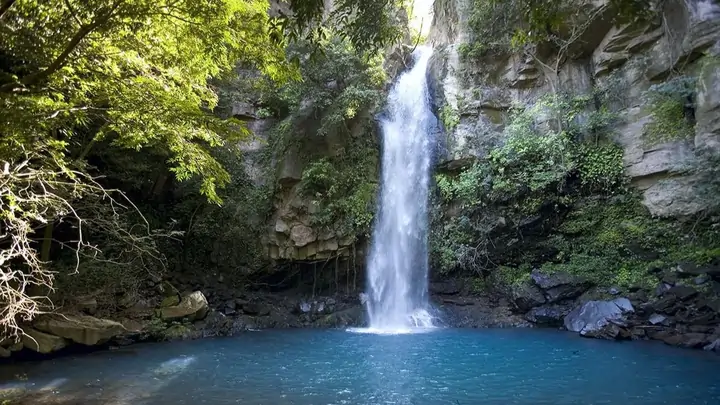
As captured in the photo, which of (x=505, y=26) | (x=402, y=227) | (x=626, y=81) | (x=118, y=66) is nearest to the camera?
(x=118, y=66)

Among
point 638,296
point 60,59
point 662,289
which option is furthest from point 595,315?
point 60,59

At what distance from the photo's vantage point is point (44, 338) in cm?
895

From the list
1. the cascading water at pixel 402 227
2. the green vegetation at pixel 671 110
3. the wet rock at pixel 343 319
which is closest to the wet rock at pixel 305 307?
the wet rock at pixel 343 319

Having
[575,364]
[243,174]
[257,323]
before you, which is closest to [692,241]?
[575,364]

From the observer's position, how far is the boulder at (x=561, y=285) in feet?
41.5

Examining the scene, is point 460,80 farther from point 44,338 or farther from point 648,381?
point 44,338

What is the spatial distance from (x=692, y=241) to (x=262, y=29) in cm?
1197

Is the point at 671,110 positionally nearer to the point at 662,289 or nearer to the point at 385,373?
the point at 662,289

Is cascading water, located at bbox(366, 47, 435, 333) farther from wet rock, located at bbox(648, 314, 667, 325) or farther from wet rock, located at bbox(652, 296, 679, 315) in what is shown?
wet rock, located at bbox(652, 296, 679, 315)

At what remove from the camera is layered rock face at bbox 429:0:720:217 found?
11.2 meters

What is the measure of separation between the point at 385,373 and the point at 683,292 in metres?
7.93

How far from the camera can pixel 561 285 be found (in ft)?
42.2

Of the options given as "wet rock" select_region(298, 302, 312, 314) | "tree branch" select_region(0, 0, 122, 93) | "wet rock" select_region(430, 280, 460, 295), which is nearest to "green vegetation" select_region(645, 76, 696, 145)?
"wet rock" select_region(430, 280, 460, 295)

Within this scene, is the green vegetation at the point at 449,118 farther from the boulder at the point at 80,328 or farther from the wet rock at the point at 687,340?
the boulder at the point at 80,328
